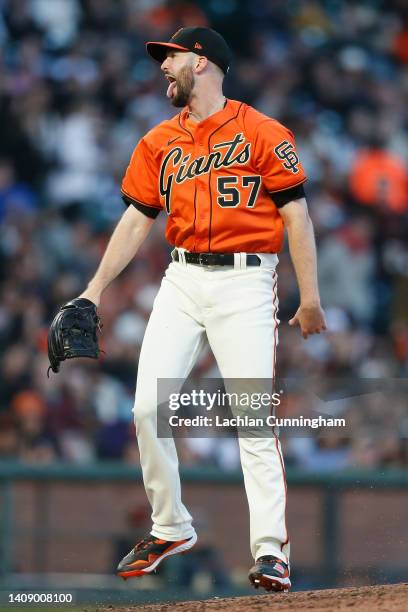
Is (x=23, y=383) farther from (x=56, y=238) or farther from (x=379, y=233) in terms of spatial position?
(x=379, y=233)

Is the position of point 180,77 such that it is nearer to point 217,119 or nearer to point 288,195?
point 217,119

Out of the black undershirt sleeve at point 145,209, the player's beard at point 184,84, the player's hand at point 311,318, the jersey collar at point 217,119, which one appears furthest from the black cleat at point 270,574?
the player's beard at point 184,84

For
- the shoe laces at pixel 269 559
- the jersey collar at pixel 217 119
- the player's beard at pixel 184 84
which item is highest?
the player's beard at pixel 184 84

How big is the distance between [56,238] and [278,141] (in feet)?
16.8

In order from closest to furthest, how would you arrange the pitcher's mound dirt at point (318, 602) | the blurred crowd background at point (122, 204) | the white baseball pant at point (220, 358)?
the pitcher's mound dirt at point (318, 602) → the white baseball pant at point (220, 358) → the blurred crowd background at point (122, 204)

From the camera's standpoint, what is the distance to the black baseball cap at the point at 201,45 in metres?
4.73

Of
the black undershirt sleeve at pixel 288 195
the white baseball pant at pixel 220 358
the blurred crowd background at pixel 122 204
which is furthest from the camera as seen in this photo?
the blurred crowd background at pixel 122 204

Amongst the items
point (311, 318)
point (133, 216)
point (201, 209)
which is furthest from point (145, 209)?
point (311, 318)

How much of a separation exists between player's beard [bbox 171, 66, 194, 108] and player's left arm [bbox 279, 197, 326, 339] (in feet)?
1.87

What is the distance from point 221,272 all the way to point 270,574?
1108 millimetres

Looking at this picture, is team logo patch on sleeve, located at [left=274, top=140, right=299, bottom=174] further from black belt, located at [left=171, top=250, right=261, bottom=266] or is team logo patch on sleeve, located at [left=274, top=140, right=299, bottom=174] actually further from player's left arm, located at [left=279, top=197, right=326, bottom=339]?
black belt, located at [left=171, top=250, right=261, bottom=266]

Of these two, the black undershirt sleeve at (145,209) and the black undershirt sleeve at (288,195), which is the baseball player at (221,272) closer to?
the black undershirt sleeve at (288,195)

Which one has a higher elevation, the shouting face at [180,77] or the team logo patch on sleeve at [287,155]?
the shouting face at [180,77]

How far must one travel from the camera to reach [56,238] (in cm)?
959
